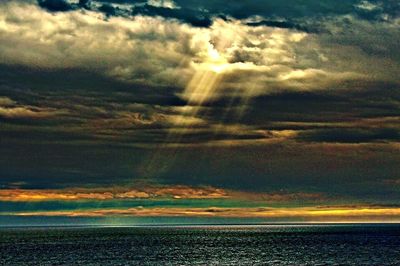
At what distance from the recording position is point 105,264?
4077 inches

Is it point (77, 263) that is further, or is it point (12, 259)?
point (12, 259)

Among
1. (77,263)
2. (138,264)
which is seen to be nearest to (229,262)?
(138,264)

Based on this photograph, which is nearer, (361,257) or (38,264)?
(38,264)

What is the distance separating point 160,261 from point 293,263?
69.7ft

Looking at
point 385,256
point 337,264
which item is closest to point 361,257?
point 385,256

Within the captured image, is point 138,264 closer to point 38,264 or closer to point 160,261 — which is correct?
point 160,261

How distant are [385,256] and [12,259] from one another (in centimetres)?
6333

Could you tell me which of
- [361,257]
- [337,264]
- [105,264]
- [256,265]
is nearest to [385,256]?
[361,257]

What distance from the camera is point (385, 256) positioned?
11638 centimetres

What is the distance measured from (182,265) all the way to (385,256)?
3723 cm

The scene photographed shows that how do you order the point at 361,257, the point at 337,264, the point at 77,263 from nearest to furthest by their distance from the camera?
the point at 337,264, the point at 77,263, the point at 361,257

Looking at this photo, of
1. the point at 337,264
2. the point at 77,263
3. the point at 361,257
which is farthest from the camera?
the point at 361,257

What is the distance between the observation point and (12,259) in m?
118

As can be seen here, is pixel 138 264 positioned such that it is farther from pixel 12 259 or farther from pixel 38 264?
pixel 12 259
